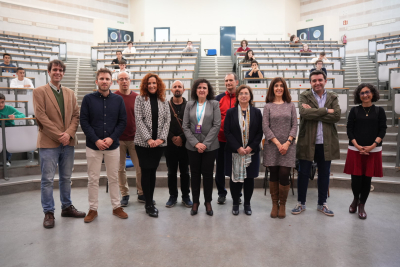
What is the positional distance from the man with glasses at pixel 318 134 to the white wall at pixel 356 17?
9971mm

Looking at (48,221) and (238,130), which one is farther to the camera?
(238,130)

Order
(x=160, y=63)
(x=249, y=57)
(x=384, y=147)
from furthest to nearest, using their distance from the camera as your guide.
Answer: (x=160, y=63)
(x=249, y=57)
(x=384, y=147)

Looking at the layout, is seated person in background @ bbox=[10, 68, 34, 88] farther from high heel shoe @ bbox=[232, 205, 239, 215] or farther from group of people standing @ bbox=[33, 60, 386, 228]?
high heel shoe @ bbox=[232, 205, 239, 215]

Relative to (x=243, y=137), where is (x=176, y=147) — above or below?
below

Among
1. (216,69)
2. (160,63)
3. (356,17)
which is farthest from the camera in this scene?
(356,17)

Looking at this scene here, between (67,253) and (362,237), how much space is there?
7.09 ft

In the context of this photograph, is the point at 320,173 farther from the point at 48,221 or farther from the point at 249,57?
the point at 249,57

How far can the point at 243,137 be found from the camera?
243 cm

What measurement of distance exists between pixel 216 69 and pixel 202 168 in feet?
19.0

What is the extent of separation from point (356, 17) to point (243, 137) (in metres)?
11.4

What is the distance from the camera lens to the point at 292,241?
197cm

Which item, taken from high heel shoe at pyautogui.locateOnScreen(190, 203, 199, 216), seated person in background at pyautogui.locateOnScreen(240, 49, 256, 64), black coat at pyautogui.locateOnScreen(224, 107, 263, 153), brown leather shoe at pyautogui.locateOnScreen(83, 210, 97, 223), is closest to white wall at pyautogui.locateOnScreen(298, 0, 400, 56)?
seated person in background at pyautogui.locateOnScreen(240, 49, 256, 64)

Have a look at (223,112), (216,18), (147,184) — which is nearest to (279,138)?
(223,112)

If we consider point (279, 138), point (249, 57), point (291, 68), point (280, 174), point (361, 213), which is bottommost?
point (361, 213)
